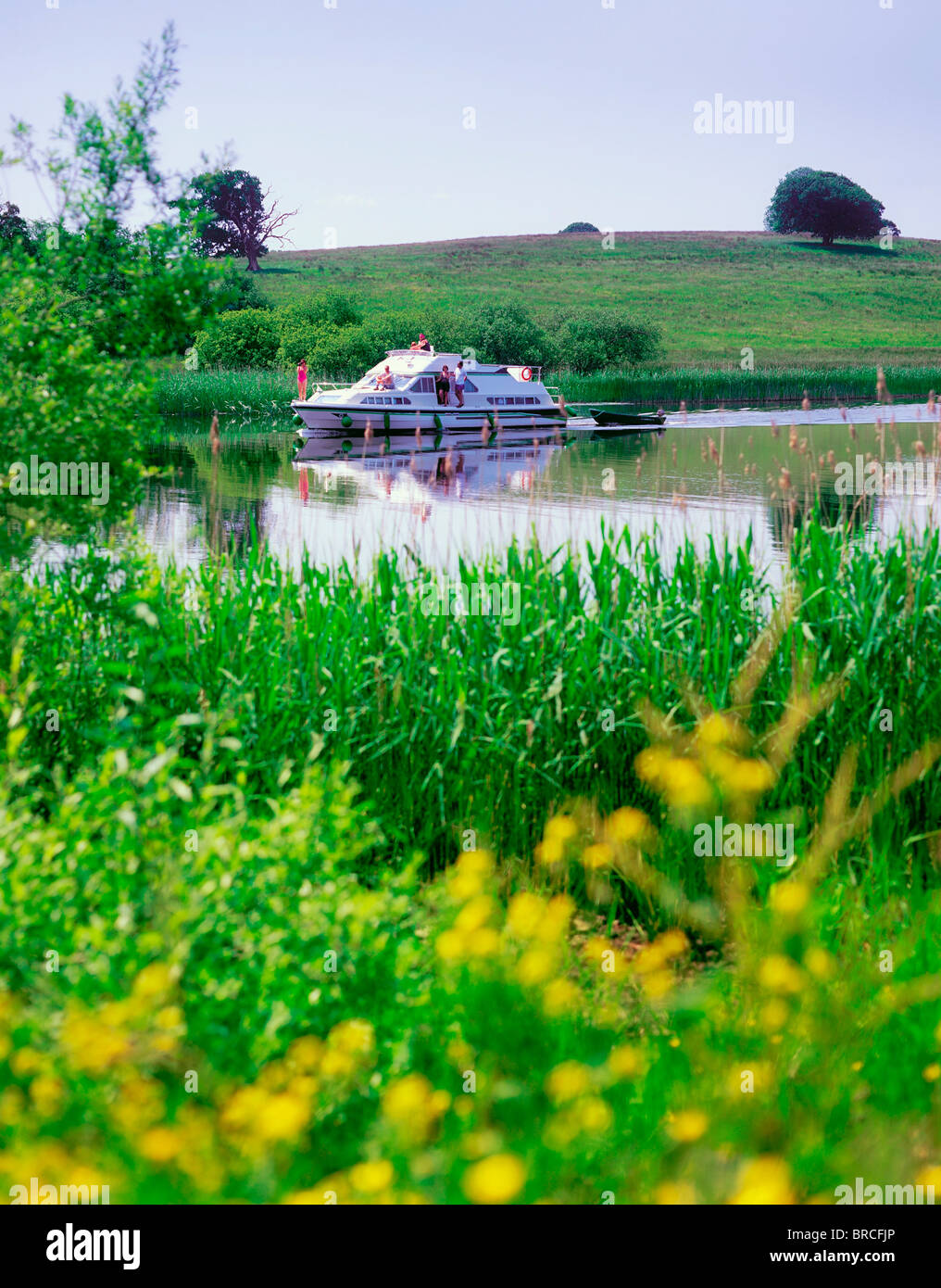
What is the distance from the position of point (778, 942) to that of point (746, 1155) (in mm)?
884

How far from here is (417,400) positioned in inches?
1379

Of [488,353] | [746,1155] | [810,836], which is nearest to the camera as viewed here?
[746,1155]

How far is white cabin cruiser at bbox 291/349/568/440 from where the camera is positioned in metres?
34.1

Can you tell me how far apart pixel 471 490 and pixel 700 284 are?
245 feet

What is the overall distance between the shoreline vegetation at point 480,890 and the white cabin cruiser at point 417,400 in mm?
26344

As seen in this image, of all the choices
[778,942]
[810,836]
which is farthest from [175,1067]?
[810,836]

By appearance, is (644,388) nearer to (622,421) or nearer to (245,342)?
(622,421)

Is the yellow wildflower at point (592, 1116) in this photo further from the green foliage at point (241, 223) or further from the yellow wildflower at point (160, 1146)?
the green foliage at point (241, 223)

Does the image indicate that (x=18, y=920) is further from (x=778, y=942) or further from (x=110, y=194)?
(x=110, y=194)

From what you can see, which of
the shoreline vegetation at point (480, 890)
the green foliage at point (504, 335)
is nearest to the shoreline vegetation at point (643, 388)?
the green foliage at point (504, 335)

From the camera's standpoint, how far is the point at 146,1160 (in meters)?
2.58

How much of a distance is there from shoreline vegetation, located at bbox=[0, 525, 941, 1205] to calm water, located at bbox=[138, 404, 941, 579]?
146 centimetres

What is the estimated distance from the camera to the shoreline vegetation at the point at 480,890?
2.77 m

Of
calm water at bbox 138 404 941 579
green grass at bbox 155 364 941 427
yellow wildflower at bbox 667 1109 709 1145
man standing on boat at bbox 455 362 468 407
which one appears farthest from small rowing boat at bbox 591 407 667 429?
Result: yellow wildflower at bbox 667 1109 709 1145
